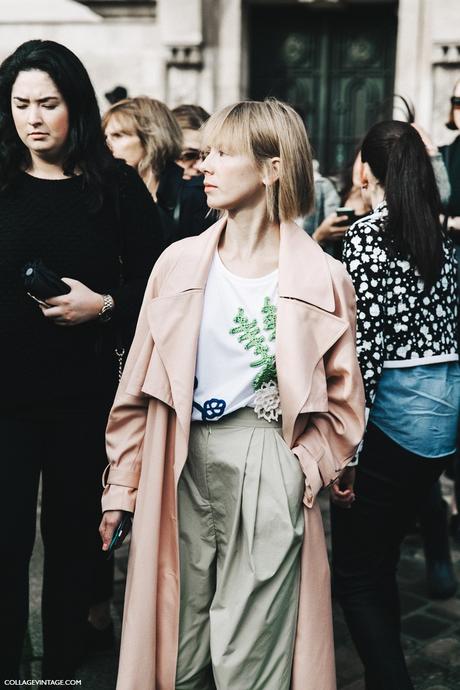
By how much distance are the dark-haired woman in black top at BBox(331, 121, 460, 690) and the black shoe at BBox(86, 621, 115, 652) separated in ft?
3.52

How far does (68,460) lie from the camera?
2986mm

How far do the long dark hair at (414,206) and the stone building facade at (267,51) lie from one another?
5.82 metres

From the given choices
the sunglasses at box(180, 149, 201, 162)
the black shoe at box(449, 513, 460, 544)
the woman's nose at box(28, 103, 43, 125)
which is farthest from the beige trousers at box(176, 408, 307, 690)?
the black shoe at box(449, 513, 460, 544)

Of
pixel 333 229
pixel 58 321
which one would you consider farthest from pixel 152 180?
pixel 58 321

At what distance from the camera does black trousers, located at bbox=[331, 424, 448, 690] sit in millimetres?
3021

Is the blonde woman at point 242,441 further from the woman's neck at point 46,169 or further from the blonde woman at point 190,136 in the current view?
the blonde woman at point 190,136

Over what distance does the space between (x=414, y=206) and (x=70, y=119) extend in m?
1.15

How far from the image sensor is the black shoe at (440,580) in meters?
4.29

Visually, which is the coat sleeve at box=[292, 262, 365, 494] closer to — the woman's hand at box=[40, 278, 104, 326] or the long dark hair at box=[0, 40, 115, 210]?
the woman's hand at box=[40, 278, 104, 326]

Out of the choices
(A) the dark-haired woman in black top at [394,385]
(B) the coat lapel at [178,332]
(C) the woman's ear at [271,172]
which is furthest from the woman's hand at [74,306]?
(A) the dark-haired woman in black top at [394,385]

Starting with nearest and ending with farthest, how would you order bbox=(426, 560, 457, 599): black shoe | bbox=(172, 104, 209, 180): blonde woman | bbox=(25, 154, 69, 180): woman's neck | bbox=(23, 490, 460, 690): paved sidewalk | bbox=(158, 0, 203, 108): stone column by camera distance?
bbox=(25, 154, 69, 180): woman's neck, bbox=(23, 490, 460, 690): paved sidewalk, bbox=(426, 560, 457, 599): black shoe, bbox=(172, 104, 209, 180): blonde woman, bbox=(158, 0, 203, 108): stone column

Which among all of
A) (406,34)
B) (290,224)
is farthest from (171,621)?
(406,34)

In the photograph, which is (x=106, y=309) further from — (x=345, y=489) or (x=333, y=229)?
(x=333, y=229)

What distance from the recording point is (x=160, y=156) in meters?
4.50
